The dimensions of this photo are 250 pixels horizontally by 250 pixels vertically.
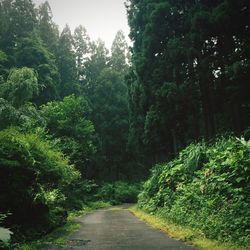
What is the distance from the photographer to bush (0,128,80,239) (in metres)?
9.80

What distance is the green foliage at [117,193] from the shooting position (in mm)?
40969

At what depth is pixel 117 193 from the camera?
4166cm

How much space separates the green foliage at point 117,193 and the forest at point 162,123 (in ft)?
0.49

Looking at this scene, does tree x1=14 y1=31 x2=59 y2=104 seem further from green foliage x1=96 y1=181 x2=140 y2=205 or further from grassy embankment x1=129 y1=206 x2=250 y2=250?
grassy embankment x1=129 y1=206 x2=250 y2=250

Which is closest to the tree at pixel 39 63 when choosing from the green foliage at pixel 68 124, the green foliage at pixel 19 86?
the green foliage at pixel 68 124

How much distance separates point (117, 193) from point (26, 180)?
3186 centimetres

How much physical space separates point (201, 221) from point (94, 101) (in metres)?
41.3

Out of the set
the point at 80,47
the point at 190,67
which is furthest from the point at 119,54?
the point at 190,67

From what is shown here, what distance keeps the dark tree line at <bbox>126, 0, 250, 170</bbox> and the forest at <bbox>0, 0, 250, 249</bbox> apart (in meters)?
A: 0.06

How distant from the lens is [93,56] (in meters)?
56.5

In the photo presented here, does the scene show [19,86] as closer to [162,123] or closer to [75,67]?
[162,123]

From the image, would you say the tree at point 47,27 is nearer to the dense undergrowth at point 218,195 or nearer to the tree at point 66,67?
the tree at point 66,67

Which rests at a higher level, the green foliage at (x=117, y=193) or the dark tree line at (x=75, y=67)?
the dark tree line at (x=75, y=67)

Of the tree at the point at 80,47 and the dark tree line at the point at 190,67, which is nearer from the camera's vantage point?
the dark tree line at the point at 190,67
